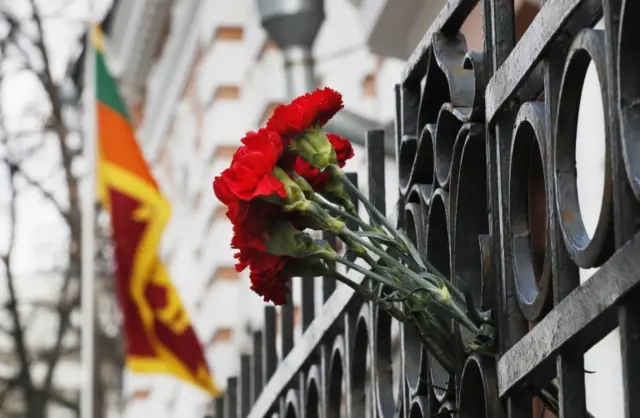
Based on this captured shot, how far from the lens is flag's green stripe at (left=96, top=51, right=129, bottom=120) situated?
45.5ft

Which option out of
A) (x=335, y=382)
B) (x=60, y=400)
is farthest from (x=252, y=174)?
(x=60, y=400)

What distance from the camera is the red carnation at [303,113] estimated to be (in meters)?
2.14

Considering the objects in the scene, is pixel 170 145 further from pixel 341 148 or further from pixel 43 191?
pixel 341 148

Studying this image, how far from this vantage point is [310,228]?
2.15 meters

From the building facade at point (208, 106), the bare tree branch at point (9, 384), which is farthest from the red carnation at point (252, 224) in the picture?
the bare tree branch at point (9, 384)

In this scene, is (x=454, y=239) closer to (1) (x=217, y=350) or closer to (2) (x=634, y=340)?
(2) (x=634, y=340)

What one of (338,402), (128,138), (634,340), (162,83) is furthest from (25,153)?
(634,340)

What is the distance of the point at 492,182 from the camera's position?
2072 mm

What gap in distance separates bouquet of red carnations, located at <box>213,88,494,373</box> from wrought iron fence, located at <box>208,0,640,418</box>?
6 centimetres

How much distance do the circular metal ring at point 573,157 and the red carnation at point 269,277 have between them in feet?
1.51

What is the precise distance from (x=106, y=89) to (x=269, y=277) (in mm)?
11993

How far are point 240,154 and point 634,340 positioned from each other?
27.2 inches

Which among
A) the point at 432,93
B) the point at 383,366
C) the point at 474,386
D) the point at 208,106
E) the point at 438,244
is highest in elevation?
the point at 208,106

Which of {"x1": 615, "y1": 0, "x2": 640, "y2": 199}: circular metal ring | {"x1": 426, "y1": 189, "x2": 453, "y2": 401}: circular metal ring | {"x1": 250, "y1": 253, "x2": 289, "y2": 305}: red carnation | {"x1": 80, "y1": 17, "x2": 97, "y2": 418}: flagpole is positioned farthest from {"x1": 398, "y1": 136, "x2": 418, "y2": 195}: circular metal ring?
{"x1": 80, "y1": 17, "x2": 97, "y2": 418}: flagpole
